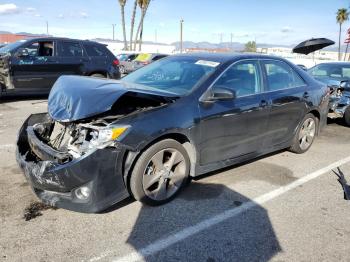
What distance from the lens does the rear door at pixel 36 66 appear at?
9641 millimetres

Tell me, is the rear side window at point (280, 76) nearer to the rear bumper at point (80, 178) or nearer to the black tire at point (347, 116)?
the rear bumper at point (80, 178)

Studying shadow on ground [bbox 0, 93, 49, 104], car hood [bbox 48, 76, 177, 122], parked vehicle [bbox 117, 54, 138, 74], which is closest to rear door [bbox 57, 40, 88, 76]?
shadow on ground [bbox 0, 93, 49, 104]

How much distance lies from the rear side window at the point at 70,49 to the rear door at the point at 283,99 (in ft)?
23.5

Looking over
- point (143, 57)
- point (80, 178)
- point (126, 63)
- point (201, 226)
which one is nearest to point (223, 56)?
point (201, 226)

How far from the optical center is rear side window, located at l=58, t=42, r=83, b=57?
411 inches

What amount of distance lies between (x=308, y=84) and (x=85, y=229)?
162 inches

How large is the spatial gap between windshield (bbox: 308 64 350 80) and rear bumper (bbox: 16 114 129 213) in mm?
6885

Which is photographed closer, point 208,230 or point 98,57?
point 208,230

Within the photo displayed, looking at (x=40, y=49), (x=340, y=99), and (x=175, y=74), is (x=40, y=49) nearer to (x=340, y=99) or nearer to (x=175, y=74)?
(x=175, y=74)

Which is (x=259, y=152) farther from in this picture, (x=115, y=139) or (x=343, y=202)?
(x=115, y=139)

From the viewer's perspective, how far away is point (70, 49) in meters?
10.6

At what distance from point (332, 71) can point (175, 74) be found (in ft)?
18.8

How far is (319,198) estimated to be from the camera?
4188mm

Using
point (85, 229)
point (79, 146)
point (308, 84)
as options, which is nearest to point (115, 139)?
point (79, 146)
